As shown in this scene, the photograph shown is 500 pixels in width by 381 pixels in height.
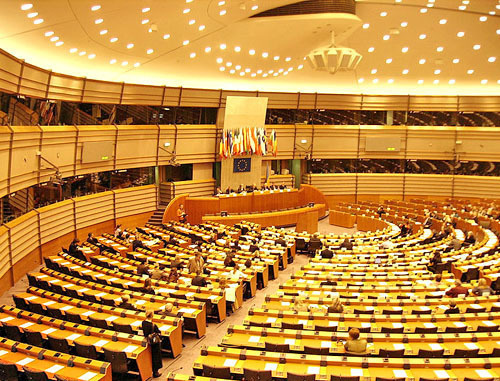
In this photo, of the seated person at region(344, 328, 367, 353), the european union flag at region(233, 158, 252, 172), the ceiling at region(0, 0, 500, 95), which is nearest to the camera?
the seated person at region(344, 328, 367, 353)

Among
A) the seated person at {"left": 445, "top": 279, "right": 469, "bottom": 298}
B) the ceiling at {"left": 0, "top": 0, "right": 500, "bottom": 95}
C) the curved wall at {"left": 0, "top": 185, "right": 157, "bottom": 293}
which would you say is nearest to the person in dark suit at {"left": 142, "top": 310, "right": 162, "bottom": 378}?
the seated person at {"left": 445, "top": 279, "right": 469, "bottom": 298}

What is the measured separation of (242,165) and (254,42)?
8.56 m

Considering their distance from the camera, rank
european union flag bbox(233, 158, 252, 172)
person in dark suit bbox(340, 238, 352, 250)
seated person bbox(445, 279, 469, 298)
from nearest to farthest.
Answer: seated person bbox(445, 279, 469, 298) → person in dark suit bbox(340, 238, 352, 250) → european union flag bbox(233, 158, 252, 172)

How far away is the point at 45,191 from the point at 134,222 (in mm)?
→ 5377

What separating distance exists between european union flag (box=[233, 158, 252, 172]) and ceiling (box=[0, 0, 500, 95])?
4.30 metres

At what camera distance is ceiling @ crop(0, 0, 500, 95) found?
1460 cm

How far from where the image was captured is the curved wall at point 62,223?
15952mm

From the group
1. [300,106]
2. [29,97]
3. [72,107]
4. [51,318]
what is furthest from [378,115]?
[51,318]

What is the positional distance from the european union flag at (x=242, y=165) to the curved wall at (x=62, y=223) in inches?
195

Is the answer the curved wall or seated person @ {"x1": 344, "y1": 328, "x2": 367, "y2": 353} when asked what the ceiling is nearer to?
the curved wall

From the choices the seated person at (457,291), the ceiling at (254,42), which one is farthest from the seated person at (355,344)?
the ceiling at (254,42)

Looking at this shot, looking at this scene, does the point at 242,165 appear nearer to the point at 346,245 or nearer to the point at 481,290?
the point at 346,245

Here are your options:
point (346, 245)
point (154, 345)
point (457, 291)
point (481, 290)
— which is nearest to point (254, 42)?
point (346, 245)

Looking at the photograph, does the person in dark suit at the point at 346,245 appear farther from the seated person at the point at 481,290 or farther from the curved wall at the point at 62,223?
the curved wall at the point at 62,223
